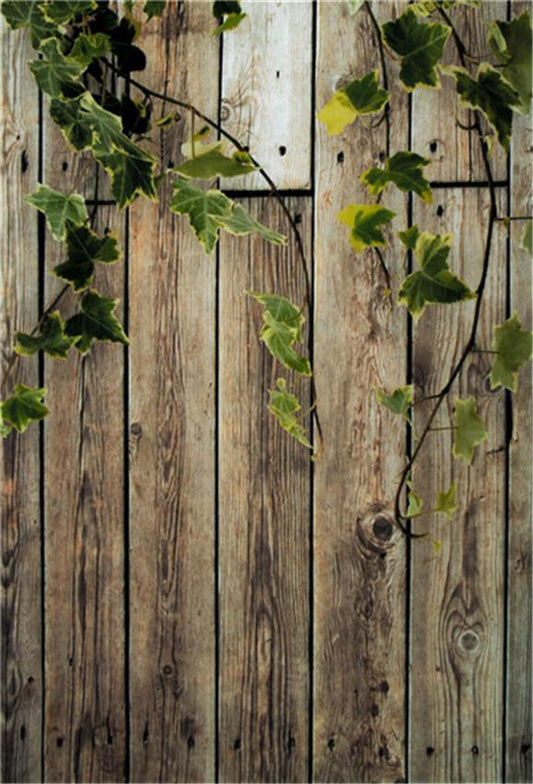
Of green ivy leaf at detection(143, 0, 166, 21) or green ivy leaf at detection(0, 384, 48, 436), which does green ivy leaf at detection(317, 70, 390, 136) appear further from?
green ivy leaf at detection(0, 384, 48, 436)

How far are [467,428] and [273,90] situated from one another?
1.91 ft

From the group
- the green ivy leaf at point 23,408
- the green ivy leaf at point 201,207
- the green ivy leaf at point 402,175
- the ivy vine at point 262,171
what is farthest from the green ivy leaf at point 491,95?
the green ivy leaf at point 23,408

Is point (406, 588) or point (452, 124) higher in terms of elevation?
point (452, 124)

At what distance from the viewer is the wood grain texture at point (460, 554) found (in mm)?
1296

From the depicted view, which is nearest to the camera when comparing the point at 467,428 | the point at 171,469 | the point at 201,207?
the point at 201,207

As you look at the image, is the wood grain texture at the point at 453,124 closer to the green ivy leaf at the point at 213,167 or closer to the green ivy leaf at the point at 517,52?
the green ivy leaf at the point at 517,52

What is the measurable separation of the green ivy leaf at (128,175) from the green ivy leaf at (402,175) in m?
0.29

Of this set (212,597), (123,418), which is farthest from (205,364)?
(212,597)

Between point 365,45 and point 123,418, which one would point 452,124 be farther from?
point 123,418

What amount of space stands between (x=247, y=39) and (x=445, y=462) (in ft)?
2.32

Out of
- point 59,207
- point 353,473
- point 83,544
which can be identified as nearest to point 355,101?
point 59,207

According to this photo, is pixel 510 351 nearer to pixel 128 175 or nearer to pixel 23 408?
pixel 128 175

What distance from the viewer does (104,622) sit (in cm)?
135

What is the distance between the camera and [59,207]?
1.18 metres
